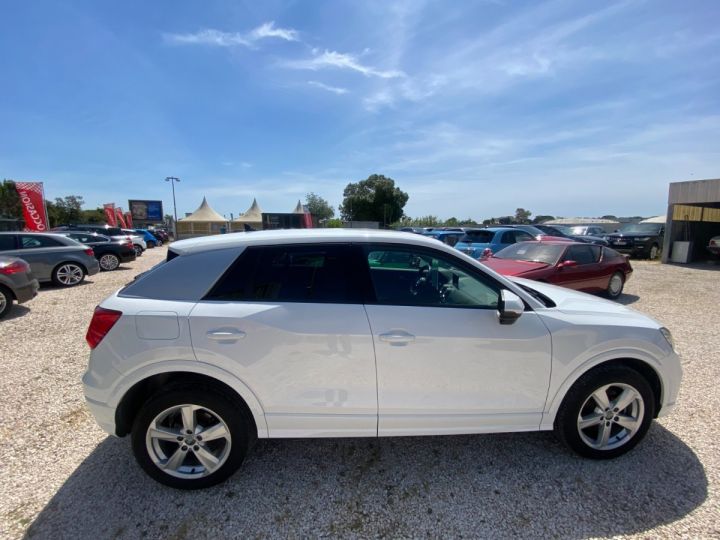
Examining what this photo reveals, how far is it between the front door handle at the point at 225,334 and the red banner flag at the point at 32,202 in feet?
72.1

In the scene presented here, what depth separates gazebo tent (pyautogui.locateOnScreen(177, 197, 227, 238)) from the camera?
54.0 meters

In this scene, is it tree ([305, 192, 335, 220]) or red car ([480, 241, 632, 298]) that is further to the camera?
tree ([305, 192, 335, 220])

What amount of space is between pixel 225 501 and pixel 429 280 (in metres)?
2.00

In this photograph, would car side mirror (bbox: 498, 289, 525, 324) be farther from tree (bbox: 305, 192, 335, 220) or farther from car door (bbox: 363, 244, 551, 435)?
tree (bbox: 305, 192, 335, 220)

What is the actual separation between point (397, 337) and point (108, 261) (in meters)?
14.6

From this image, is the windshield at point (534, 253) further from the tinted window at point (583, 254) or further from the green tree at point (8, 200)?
the green tree at point (8, 200)

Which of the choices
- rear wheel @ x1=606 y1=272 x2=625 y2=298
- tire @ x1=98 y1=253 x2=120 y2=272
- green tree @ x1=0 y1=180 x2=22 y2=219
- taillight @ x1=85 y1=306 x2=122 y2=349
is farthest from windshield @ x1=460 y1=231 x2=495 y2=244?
green tree @ x1=0 y1=180 x2=22 y2=219

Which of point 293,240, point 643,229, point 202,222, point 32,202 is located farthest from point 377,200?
point 293,240

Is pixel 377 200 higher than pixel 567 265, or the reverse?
pixel 377 200

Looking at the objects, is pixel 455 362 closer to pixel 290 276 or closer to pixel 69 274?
pixel 290 276

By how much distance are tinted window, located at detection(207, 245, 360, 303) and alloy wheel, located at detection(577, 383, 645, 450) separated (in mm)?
1910

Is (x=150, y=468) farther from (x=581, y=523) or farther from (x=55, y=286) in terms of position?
(x=55, y=286)

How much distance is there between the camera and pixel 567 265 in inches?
268

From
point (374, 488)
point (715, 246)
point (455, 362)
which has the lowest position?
point (374, 488)
